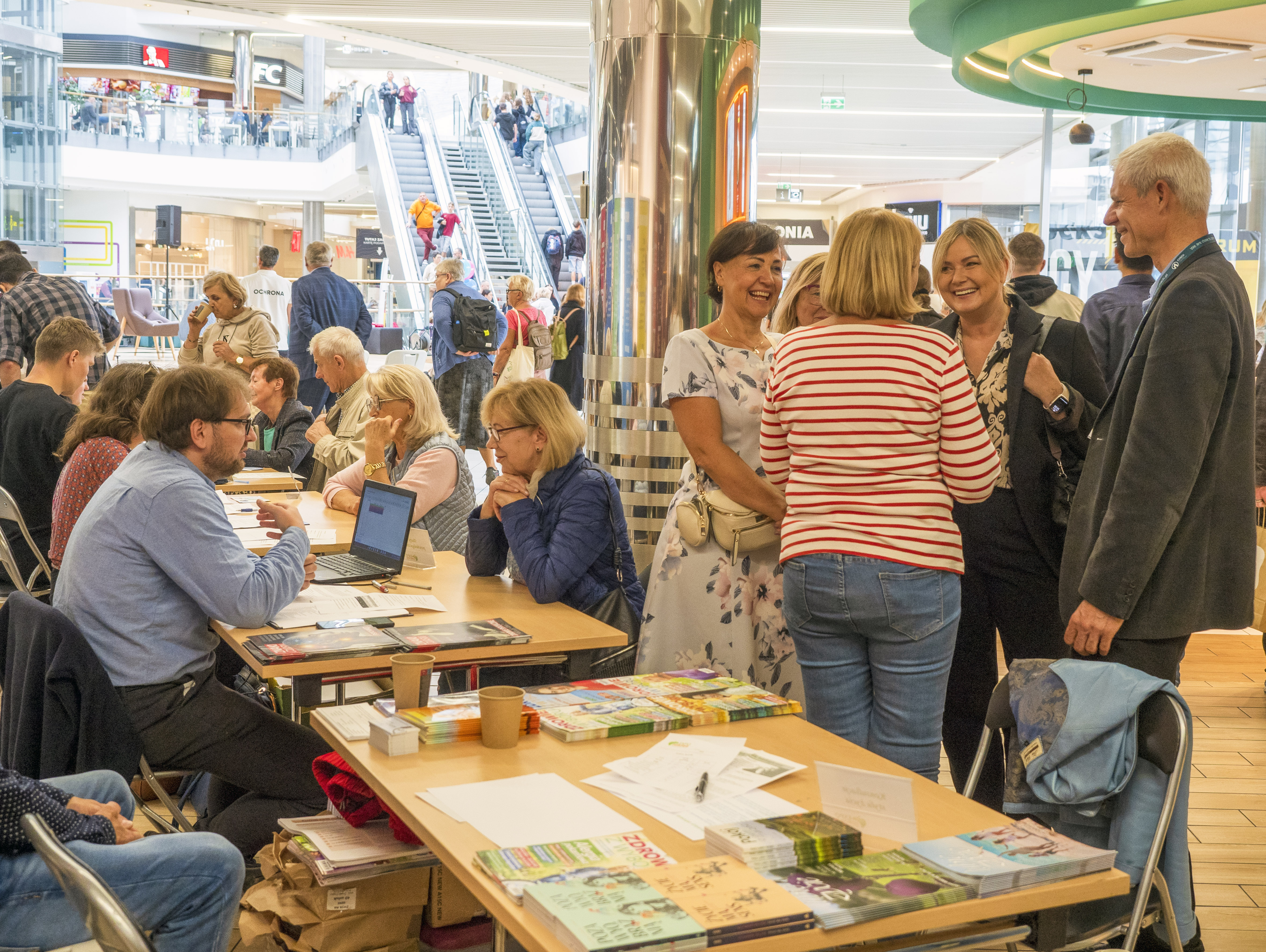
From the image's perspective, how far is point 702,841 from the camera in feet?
5.49

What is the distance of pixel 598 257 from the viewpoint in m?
4.45

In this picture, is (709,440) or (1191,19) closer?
(709,440)

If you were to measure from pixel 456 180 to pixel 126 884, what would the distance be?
2093 cm

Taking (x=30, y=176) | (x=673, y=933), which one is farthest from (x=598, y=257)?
(x=30, y=176)

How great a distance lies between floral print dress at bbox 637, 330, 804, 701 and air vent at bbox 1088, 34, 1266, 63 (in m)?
5.24

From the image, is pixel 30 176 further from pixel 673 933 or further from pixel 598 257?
pixel 673 933

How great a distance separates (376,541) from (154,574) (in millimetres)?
945

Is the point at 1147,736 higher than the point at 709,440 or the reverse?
the reverse

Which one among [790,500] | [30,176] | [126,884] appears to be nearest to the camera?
[126,884]

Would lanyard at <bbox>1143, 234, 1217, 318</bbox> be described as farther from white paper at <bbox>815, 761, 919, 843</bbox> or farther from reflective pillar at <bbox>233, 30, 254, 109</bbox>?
reflective pillar at <bbox>233, 30, 254, 109</bbox>

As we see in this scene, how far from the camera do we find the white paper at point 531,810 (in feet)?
5.48

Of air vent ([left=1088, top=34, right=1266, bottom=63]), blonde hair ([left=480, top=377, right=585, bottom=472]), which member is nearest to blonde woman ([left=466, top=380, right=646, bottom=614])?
blonde hair ([left=480, top=377, right=585, bottom=472])

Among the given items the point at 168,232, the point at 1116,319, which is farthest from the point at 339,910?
the point at 168,232

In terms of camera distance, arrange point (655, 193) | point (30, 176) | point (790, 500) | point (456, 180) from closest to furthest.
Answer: point (790, 500) → point (655, 193) → point (30, 176) → point (456, 180)
